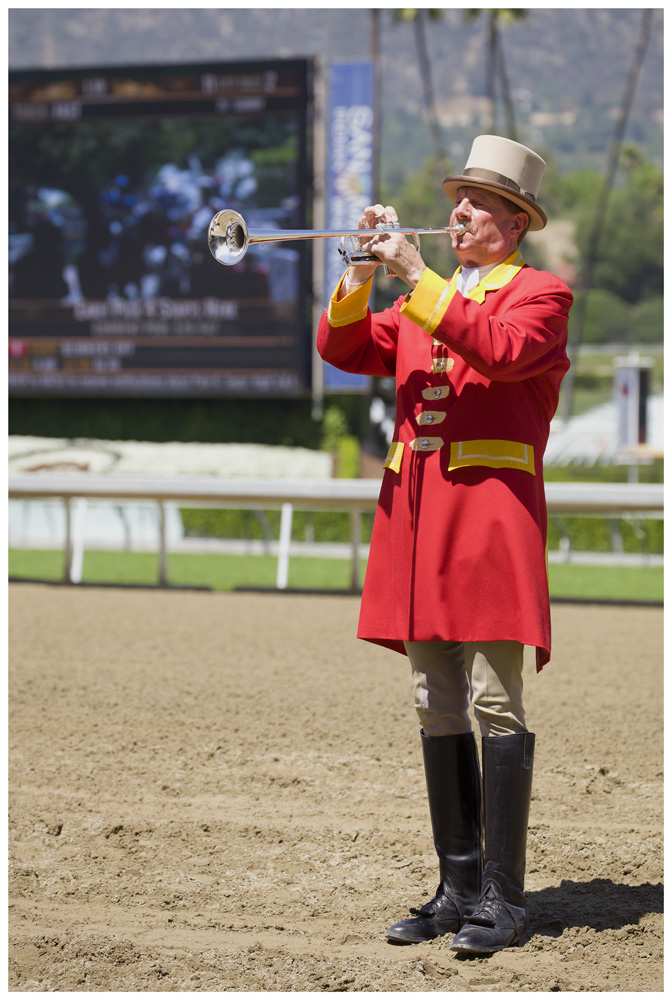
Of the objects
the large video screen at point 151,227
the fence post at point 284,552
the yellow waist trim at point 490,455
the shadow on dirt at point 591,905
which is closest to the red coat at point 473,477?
→ the yellow waist trim at point 490,455

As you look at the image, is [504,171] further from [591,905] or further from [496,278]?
[591,905]

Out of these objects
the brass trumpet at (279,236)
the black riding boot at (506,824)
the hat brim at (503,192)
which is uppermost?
the hat brim at (503,192)

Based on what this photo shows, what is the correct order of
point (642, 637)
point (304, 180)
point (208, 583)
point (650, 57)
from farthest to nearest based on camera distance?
point (650, 57) → point (304, 180) → point (208, 583) → point (642, 637)

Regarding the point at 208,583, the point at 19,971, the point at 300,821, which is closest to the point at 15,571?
the point at 208,583

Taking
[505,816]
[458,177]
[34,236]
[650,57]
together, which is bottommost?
[505,816]

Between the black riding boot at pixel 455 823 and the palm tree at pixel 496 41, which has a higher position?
the palm tree at pixel 496 41

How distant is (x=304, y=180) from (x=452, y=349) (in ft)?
49.0

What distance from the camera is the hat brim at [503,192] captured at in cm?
290

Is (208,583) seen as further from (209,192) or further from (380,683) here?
(209,192)

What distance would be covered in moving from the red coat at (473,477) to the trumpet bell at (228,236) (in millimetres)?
328

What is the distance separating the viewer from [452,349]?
270cm

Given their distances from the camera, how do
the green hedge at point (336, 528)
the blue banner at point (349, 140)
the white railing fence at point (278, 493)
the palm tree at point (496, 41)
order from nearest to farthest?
the white railing fence at point (278, 493) → the blue banner at point (349, 140) → the green hedge at point (336, 528) → the palm tree at point (496, 41)

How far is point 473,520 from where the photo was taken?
2857mm

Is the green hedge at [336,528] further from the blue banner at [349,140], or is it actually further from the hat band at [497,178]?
the hat band at [497,178]
